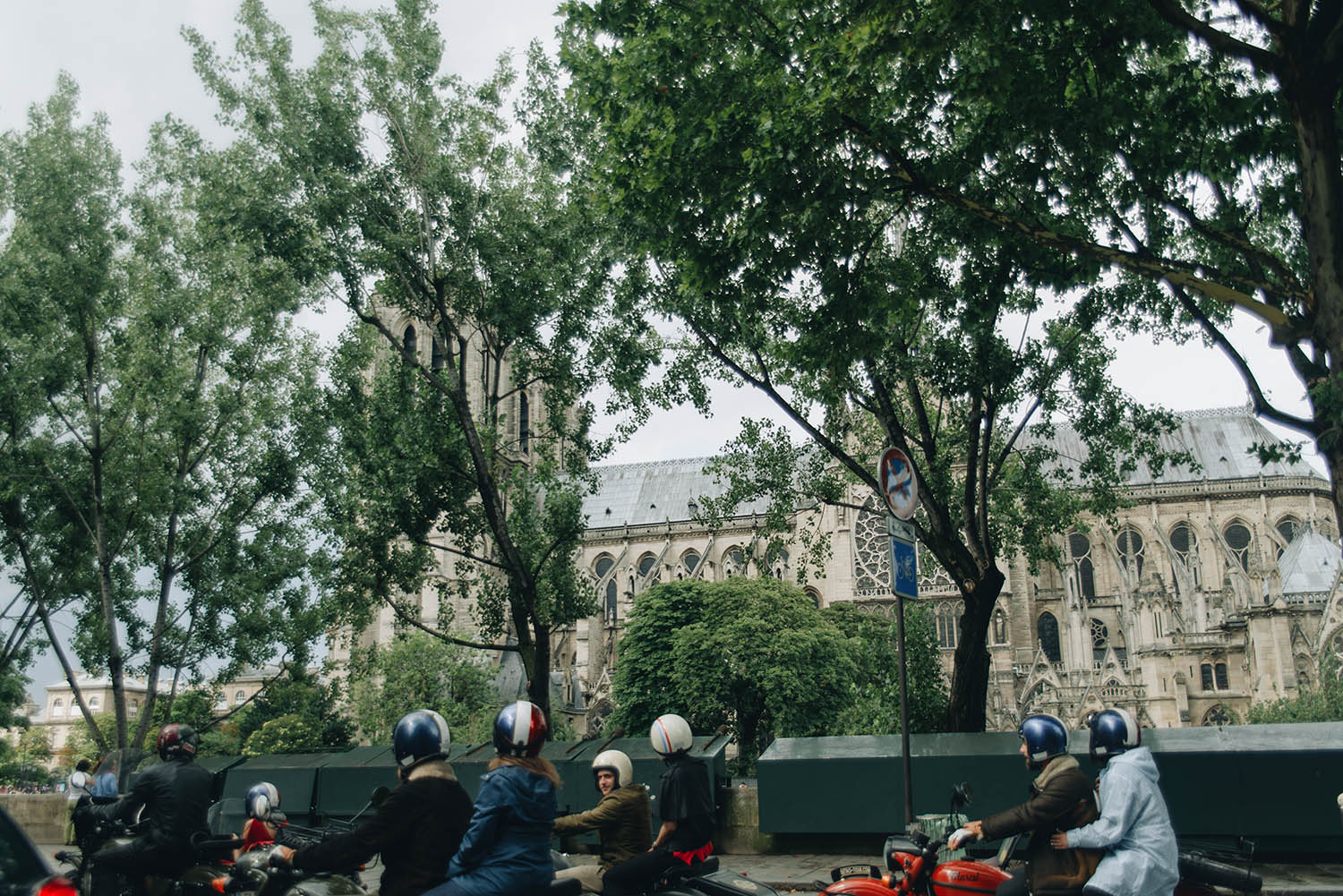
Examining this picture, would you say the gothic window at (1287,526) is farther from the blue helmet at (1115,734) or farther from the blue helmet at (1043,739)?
the blue helmet at (1115,734)

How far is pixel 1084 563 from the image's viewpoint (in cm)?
6481

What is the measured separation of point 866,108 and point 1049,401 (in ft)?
24.3

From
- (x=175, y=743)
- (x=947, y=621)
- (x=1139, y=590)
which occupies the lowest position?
(x=175, y=743)

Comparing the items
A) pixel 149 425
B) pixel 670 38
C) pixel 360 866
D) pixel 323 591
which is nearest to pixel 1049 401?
pixel 670 38

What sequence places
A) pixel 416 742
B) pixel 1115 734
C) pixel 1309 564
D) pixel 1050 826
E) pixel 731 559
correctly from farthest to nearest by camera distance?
pixel 731 559
pixel 1309 564
pixel 1050 826
pixel 1115 734
pixel 416 742

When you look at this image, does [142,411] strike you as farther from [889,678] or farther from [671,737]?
[889,678]

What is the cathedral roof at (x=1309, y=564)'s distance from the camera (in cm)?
5359

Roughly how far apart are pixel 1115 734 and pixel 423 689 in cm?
5058

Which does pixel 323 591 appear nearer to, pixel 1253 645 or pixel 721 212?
pixel 721 212

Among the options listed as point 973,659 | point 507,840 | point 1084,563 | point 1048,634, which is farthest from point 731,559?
point 507,840

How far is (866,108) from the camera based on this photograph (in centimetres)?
1112

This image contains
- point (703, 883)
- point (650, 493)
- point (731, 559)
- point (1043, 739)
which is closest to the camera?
point (1043, 739)

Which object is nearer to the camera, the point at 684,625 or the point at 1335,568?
the point at 684,625

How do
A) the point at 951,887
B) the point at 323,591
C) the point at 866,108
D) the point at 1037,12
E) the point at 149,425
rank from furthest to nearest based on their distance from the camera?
→ the point at 323,591, the point at 149,425, the point at 866,108, the point at 1037,12, the point at 951,887
